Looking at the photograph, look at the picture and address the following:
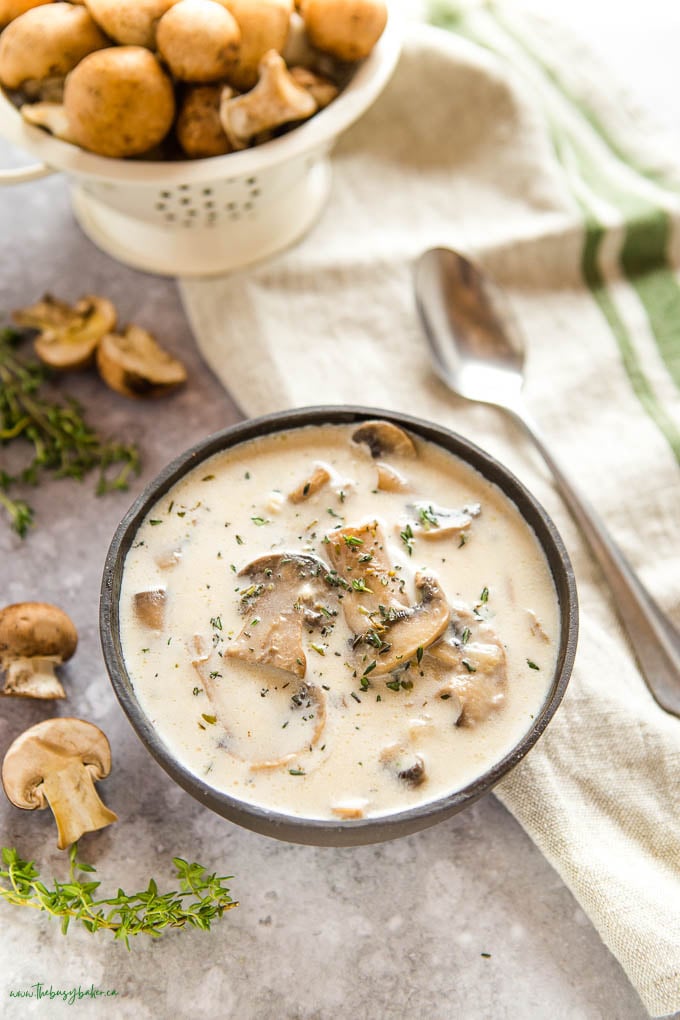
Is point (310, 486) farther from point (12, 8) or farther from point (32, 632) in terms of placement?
point (12, 8)

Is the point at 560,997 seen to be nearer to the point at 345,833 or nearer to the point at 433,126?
the point at 345,833

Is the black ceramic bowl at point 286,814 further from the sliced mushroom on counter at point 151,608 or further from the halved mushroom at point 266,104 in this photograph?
the halved mushroom at point 266,104

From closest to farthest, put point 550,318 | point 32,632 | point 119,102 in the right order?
point 32,632 → point 119,102 → point 550,318

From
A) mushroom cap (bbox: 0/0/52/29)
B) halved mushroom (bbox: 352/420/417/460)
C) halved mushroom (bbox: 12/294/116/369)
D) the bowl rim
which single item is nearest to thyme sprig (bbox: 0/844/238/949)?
halved mushroom (bbox: 352/420/417/460)

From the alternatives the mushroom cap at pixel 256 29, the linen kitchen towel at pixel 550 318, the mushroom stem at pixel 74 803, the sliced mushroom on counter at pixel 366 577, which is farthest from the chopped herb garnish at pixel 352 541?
the mushroom cap at pixel 256 29

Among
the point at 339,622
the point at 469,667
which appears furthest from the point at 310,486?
the point at 469,667
